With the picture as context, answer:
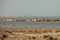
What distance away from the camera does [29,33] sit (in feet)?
5.15

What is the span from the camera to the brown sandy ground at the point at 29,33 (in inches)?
60.7

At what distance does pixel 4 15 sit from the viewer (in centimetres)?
169

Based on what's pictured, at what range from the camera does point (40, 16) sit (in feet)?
5.53

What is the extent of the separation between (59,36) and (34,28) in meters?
0.26

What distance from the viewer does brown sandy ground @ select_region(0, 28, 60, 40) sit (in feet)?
5.06

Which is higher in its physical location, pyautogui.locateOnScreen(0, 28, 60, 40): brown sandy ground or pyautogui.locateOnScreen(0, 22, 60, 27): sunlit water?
pyautogui.locateOnScreen(0, 22, 60, 27): sunlit water

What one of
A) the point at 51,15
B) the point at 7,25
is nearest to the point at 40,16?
the point at 51,15

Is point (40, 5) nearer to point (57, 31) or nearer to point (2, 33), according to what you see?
point (57, 31)

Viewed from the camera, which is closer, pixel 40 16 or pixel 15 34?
pixel 15 34

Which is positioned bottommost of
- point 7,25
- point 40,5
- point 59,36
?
point 59,36

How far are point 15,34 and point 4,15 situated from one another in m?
0.27

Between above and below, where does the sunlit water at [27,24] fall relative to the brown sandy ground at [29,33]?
above

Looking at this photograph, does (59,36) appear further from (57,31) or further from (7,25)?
(7,25)

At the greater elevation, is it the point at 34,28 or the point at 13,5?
the point at 13,5
